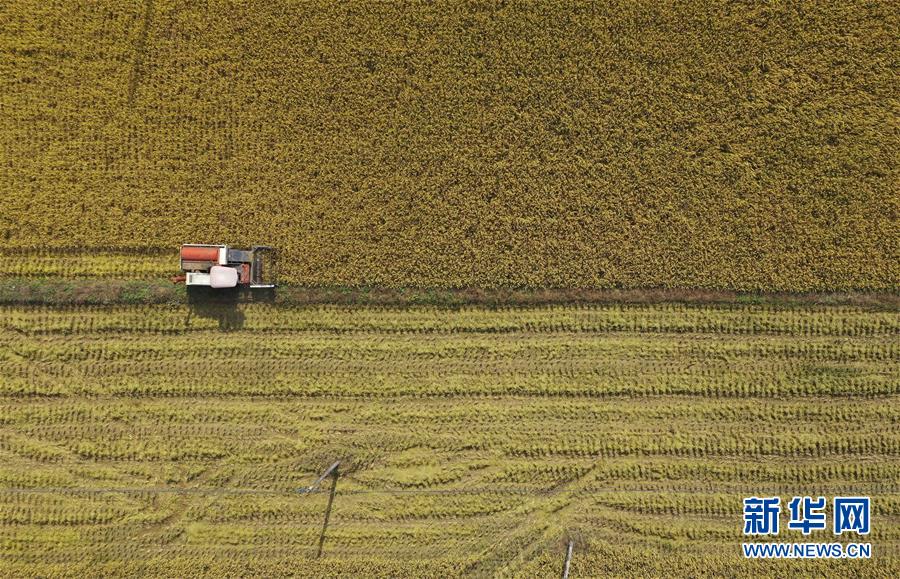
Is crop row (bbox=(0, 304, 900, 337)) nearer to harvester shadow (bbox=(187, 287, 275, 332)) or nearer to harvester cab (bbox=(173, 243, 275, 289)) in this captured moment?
harvester shadow (bbox=(187, 287, 275, 332))

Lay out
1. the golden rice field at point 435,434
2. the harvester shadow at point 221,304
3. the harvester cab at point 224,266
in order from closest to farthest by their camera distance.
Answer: the harvester cab at point 224,266, the golden rice field at point 435,434, the harvester shadow at point 221,304

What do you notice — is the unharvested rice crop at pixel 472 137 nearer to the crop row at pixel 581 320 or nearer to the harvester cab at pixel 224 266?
the harvester cab at pixel 224 266

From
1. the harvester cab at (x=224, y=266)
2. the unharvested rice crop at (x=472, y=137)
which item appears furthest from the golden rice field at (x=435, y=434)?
the unharvested rice crop at (x=472, y=137)

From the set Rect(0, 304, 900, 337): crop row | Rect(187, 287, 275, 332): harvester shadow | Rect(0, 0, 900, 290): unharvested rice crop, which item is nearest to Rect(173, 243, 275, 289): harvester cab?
Rect(187, 287, 275, 332): harvester shadow

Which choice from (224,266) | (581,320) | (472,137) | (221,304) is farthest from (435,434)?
(472,137)

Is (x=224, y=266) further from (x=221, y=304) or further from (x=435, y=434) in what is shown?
(x=435, y=434)

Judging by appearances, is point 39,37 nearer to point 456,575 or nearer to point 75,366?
point 75,366
